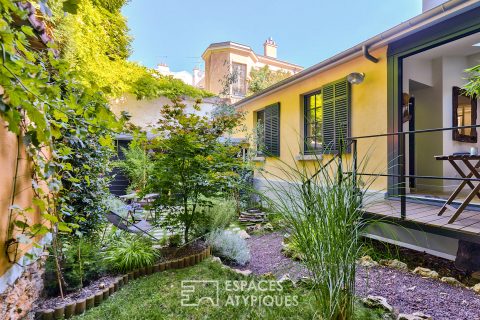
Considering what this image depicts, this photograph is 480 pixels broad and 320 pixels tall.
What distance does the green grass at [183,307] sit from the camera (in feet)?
7.48

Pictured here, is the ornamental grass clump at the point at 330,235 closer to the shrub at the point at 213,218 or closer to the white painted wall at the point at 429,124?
the shrub at the point at 213,218

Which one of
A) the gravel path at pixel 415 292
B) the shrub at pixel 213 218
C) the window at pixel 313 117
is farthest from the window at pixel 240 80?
the gravel path at pixel 415 292

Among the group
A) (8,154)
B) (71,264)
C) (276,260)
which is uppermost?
(8,154)

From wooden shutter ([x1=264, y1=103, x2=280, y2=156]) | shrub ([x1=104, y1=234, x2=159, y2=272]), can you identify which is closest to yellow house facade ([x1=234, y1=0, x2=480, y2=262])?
wooden shutter ([x1=264, y1=103, x2=280, y2=156])

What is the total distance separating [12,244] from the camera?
1855 millimetres

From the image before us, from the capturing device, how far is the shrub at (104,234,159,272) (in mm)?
3201

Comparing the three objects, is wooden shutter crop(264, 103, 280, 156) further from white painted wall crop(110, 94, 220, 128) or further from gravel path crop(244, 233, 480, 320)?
gravel path crop(244, 233, 480, 320)

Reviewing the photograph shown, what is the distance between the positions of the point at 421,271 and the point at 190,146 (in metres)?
3.33

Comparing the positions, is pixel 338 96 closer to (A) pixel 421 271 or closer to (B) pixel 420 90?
(B) pixel 420 90

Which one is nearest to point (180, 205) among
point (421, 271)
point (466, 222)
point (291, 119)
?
point (421, 271)

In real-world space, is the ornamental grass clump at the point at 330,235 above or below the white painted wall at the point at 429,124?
below

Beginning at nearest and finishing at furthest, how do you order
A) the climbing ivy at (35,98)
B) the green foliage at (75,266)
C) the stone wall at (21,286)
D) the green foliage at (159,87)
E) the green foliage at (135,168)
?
the climbing ivy at (35,98) → the stone wall at (21,286) → the green foliage at (75,266) → the green foliage at (135,168) → the green foliage at (159,87)

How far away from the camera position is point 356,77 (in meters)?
4.82

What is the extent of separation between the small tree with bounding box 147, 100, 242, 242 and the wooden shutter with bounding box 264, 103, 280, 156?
3604mm
